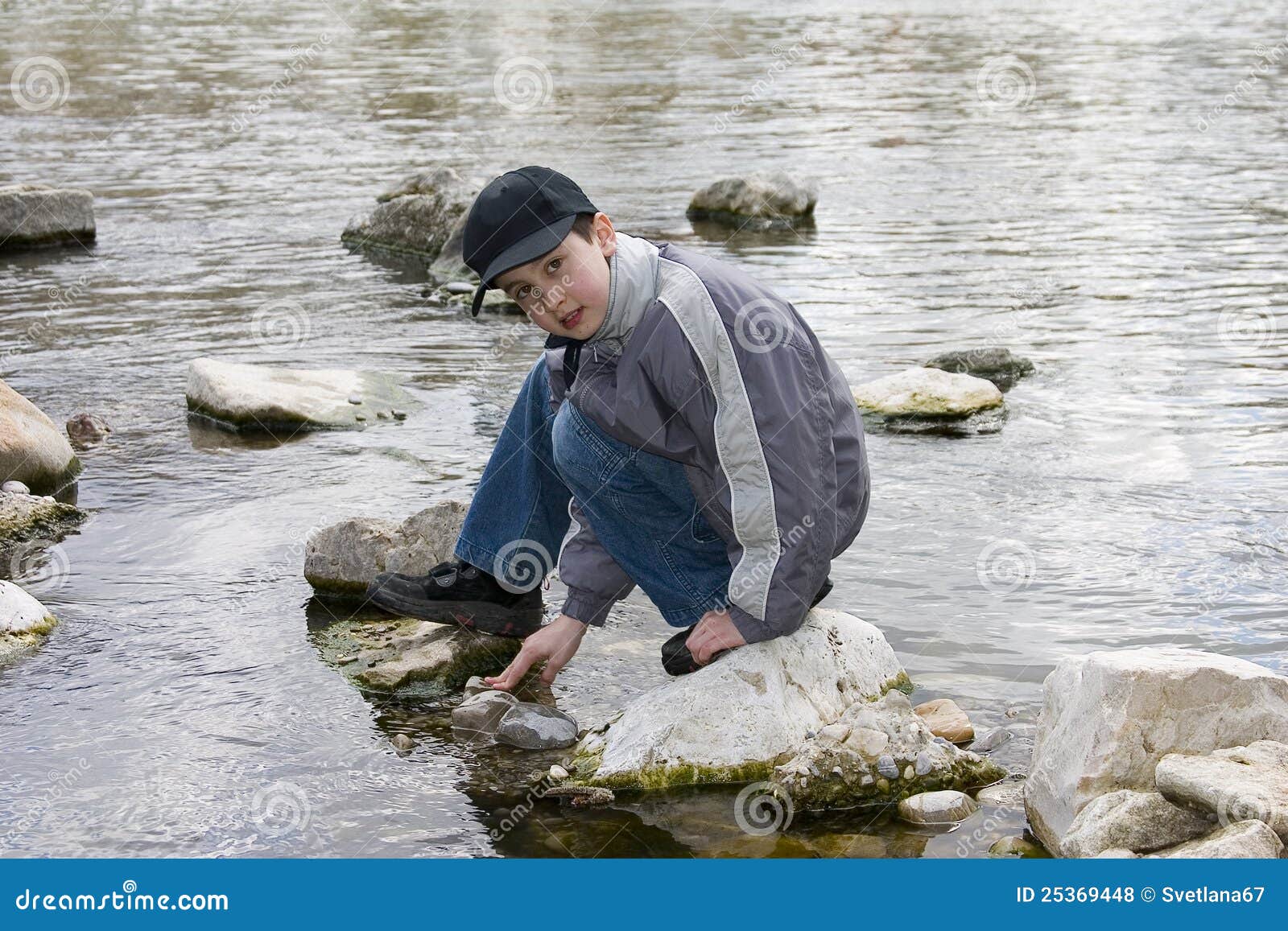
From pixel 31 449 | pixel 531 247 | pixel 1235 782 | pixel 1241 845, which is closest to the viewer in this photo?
pixel 1241 845

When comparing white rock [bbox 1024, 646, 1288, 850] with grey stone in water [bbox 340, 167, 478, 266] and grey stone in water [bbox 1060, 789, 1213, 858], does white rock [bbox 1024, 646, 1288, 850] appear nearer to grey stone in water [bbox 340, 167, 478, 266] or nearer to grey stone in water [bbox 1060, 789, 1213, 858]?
grey stone in water [bbox 1060, 789, 1213, 858]

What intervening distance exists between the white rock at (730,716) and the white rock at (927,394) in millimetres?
3082

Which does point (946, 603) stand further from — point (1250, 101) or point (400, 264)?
point (1250, 101)

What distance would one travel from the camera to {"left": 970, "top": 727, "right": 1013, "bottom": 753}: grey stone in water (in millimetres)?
4238

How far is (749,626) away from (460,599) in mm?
1135

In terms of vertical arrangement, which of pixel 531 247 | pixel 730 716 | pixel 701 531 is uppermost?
pixel 531 247

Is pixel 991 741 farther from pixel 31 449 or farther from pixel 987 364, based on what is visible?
pixel 31 449

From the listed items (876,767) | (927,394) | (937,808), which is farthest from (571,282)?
(927,394)

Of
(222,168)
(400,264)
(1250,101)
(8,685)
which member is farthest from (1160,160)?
(8,685)

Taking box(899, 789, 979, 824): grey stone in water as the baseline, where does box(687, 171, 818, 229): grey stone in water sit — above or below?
above

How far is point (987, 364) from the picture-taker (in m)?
8.04

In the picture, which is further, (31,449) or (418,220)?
(418,220)

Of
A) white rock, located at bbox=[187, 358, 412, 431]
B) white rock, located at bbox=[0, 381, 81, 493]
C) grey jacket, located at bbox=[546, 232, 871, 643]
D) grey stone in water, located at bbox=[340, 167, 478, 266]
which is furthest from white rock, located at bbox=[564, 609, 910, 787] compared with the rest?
grey stone in water, located at bbox=[340, 167, 478, 266]

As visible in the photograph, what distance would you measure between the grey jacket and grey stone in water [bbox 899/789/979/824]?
0.57m
